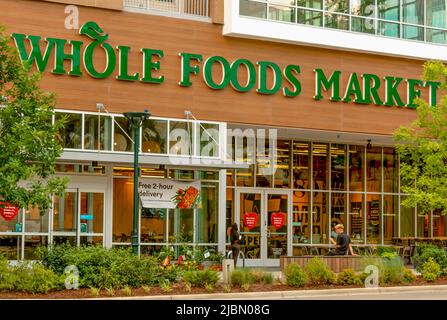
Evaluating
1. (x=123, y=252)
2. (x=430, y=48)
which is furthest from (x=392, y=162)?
(x=123, y=252)

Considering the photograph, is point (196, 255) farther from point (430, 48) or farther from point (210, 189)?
point (430, 48)

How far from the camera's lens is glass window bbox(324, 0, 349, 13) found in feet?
110

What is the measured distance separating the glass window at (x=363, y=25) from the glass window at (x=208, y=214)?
806cm

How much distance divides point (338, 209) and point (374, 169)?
2.52 m

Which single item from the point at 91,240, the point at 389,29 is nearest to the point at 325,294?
the point at 91,240

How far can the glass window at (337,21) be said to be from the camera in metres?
33.5

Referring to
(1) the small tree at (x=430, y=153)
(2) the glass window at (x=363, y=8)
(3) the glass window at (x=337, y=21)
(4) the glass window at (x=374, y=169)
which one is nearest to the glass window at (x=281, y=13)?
(3) the glass window at (x=337, y=21)

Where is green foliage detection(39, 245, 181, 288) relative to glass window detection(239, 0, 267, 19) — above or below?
below

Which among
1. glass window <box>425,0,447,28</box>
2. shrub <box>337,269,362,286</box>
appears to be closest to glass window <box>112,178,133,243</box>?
shrub <box>337,269,362,286</box>

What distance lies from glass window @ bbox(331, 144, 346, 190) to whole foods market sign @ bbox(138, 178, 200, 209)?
8.60m

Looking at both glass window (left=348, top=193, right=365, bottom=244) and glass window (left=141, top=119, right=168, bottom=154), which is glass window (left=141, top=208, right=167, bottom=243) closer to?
glass window (left=141, top=119, right=168, bottom=154)

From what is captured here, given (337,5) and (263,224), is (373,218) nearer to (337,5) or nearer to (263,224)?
(263,224)

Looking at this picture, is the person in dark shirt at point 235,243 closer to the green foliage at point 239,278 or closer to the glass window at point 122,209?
the glass window at point 122,209

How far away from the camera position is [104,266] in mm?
21922
